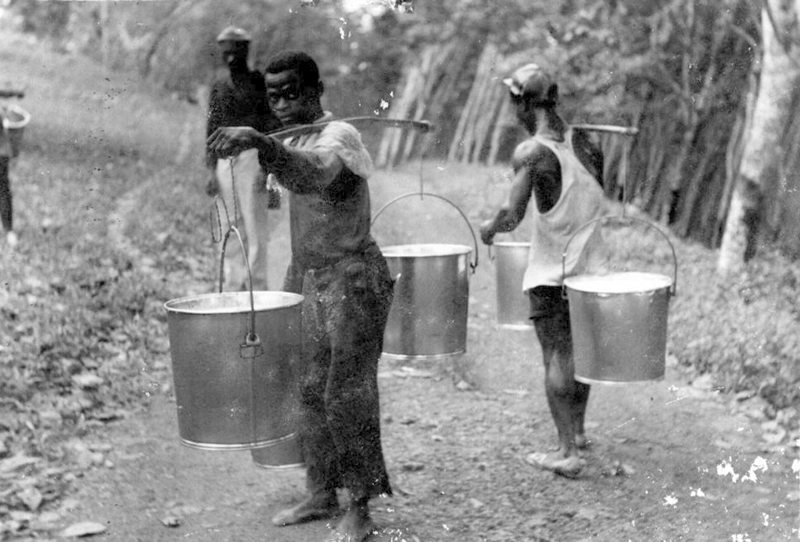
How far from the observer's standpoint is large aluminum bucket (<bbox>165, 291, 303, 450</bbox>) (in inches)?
105

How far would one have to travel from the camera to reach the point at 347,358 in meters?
3.14

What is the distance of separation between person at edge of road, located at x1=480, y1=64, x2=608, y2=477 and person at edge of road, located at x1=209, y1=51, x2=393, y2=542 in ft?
2.74

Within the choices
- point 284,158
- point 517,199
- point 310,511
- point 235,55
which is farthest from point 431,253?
point 235,55

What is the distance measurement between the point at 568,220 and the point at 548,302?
37 centimetres

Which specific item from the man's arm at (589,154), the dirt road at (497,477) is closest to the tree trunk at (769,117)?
the dirt road at (497,477)

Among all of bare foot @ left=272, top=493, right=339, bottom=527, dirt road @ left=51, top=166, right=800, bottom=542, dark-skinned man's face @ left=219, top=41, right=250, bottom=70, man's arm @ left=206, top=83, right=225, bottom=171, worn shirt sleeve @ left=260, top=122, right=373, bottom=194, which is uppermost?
dark-skinned man's face @ left=219, top=41, right=250, bottom=70

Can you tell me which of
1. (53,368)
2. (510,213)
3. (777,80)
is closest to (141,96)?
(53,368)

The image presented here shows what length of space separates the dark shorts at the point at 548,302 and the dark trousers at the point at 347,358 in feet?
2.87

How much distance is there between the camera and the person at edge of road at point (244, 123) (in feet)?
13.4

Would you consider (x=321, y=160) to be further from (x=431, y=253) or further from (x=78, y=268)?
(x=78, y=268)

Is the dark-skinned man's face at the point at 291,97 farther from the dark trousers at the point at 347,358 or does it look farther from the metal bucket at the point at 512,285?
the metal bucket at the point at 512,285

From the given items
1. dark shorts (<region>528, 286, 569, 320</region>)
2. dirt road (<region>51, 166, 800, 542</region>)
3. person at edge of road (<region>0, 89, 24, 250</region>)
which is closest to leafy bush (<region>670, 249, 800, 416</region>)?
dirt road (<region>51, 166, 800, 542</region>)

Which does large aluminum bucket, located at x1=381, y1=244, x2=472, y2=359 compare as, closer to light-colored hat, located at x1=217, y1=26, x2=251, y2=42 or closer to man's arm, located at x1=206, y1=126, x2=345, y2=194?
man's arm, located at x1=206, y1=126, x2=345, y2=194

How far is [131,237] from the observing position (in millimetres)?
5910
